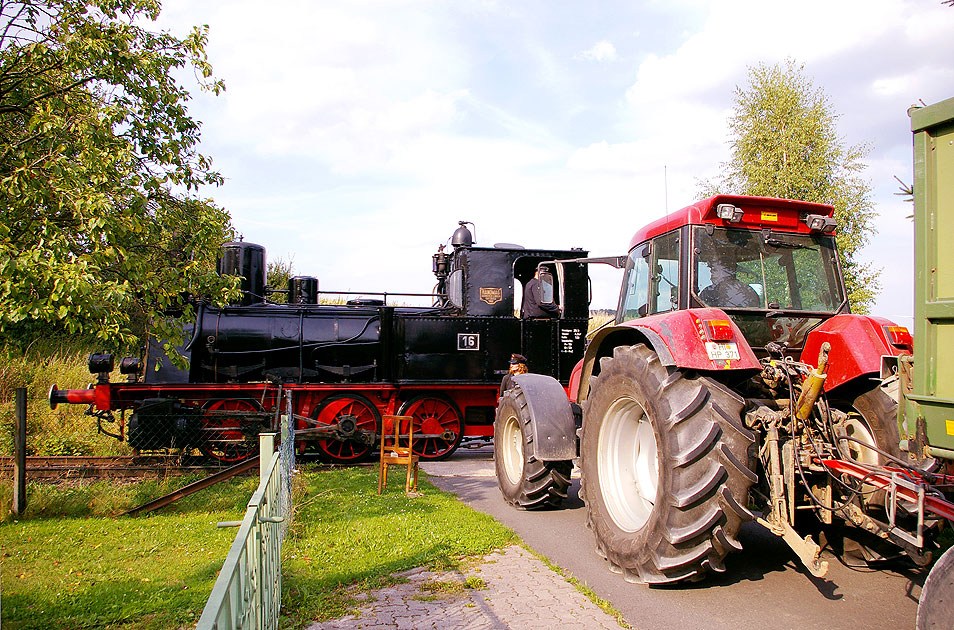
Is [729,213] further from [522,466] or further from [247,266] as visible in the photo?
[247,266]

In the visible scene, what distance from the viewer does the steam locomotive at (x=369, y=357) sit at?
9.87 m

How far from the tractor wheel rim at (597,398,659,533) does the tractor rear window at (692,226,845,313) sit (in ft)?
3.44

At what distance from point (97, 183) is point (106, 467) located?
5181 millimetres

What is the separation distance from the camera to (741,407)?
388cm

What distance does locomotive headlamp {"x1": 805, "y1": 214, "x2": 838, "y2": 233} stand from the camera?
493 centimetres

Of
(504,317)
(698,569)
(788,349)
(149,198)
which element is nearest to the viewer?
(698,569)

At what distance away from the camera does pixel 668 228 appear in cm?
520

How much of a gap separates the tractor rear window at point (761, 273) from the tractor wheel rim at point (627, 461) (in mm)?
1048

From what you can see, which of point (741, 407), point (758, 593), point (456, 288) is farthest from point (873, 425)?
point (456, 288)

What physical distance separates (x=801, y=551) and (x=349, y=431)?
739 cm

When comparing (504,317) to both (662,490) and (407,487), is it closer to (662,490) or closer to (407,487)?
(407,487)

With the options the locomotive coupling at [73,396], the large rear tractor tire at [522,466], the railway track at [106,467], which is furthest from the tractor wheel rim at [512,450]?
the locomotive coupling at [73,396]

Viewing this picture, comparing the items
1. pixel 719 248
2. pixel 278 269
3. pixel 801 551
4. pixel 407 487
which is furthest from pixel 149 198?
pixel 278 269

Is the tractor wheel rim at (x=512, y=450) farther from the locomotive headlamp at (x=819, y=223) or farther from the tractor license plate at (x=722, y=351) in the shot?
the locomotive headlamp at (x=819, y=223)
